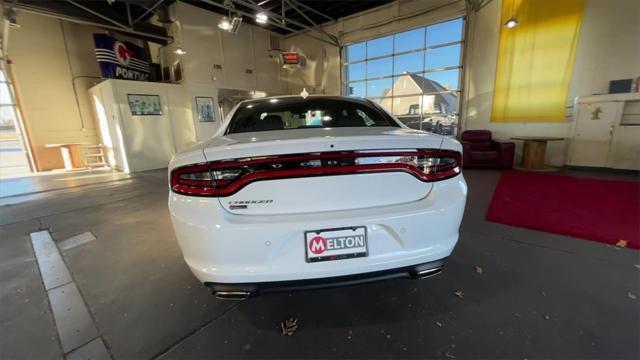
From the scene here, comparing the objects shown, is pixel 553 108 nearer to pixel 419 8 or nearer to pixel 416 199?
pixel 419 8

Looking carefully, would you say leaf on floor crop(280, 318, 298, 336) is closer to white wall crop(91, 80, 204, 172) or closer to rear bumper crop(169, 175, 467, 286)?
rear bumper crop(169, 175, 467, 286)

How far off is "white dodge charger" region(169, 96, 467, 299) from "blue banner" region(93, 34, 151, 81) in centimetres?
785

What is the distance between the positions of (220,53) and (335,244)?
862cm

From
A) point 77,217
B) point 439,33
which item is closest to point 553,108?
point 439,33

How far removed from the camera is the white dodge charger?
102 cm

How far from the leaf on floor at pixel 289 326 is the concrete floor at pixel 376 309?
0.03 metres

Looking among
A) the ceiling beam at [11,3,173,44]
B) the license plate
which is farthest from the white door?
the ceiling beam at [11,3,173,44]

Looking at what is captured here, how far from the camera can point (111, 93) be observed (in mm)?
6145

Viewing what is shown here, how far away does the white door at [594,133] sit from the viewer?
461 centimetres

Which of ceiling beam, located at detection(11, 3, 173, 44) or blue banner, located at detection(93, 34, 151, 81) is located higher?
ceiling beam, located at detection(11, 3, 173, 44)

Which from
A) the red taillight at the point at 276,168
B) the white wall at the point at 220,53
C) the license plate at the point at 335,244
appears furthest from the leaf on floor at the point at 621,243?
the white wall at the point at 220,53

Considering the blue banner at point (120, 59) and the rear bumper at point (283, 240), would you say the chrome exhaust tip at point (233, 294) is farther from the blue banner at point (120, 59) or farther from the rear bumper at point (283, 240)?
the blue banner at point (120, 59)

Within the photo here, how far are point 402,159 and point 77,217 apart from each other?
394 cm

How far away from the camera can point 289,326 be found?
133 cm
